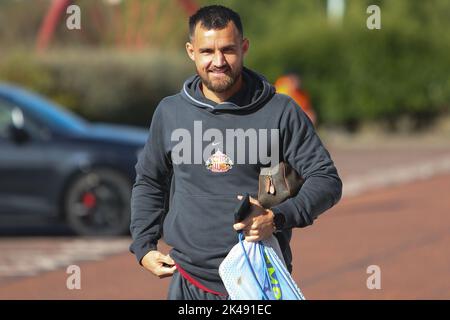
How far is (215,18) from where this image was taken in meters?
4.38

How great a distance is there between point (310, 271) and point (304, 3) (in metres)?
44.4

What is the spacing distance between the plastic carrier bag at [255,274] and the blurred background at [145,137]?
5.17 meters

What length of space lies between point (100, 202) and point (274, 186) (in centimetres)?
882

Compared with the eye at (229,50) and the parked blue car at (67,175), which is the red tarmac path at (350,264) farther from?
the eye at (229,50)

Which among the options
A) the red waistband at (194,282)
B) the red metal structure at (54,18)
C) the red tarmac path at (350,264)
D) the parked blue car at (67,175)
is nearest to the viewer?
the red waistband at (194,282)

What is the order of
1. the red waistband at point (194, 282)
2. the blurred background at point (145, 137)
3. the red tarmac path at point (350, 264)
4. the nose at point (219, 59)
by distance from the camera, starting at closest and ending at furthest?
the nose at point (219, 59) → the red waistband at point (194, 282) → the red tarmac path at point (350, 264) → the blurred background at point (145, 137)

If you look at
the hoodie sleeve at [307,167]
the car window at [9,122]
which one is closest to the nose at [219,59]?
the hoodie sleeve at [307,167]

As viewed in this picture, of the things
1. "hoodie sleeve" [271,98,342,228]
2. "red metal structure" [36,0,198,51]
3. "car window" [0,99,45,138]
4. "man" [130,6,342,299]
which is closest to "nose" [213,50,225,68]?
"man" [130,6,342,299]

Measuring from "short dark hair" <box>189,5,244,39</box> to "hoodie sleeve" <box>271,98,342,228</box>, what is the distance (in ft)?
1.16

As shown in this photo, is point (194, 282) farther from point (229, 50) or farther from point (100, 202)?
point (100, 202)

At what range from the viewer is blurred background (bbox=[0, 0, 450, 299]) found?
1129cm

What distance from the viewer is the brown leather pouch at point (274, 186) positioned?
438 cm

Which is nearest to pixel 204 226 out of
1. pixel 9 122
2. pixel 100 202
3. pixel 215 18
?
pixel 215 18

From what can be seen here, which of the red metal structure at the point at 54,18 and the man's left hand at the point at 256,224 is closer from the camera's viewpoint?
the man's left hand at the point at 256,224
